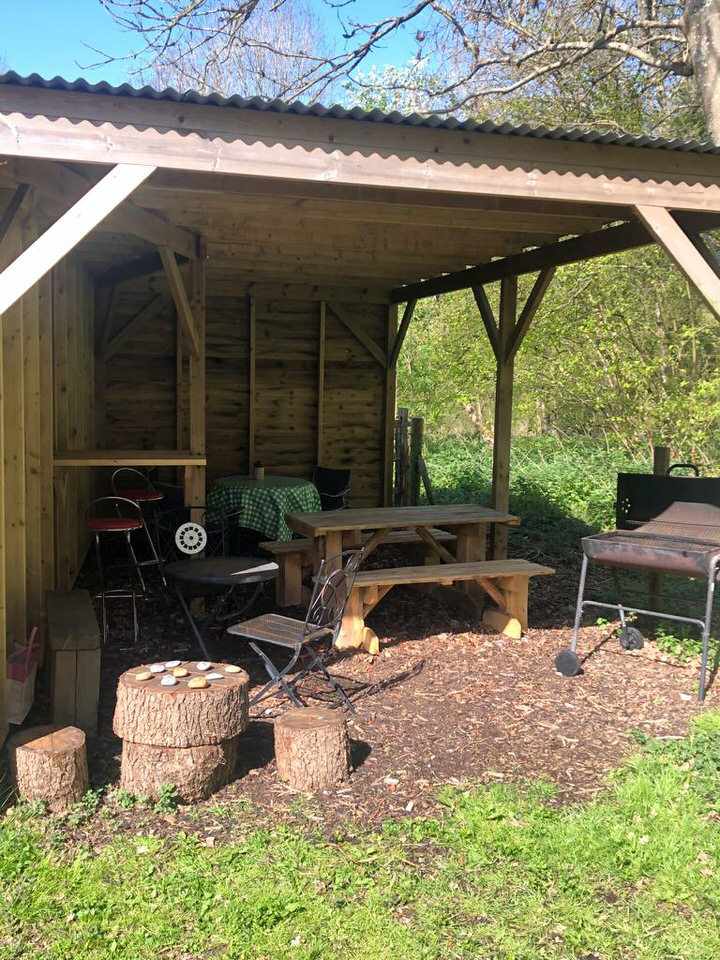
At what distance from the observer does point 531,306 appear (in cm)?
764

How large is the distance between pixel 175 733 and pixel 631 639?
11.3ft

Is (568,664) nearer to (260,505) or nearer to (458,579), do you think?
(458,579)

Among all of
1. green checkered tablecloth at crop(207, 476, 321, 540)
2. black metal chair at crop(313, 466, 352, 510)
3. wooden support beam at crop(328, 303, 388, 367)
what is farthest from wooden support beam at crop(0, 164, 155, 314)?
wooden support beam at crop(328, 303, 388, 367)

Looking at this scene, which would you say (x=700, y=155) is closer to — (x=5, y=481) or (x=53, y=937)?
(x=5, y=481)

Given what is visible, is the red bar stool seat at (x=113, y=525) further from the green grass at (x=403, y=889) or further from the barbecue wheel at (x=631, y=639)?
the barbecue wheel at (x=631, y=639)

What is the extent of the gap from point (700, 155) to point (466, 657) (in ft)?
10.7

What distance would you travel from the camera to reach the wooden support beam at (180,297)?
5965 mm

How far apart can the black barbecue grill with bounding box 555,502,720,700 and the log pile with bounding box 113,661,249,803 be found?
251cm

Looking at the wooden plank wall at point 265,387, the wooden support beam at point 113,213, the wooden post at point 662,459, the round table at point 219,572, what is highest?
the wooden support beam at point 113,213

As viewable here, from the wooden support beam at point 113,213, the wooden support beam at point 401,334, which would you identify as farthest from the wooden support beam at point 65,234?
the wooden support beam at point 401,334

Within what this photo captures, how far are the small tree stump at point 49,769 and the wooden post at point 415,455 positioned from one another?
854 centimetres

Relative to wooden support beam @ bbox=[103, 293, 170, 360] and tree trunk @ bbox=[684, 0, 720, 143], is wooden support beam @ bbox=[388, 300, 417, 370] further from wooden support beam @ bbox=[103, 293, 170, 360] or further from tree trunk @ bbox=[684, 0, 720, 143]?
tree trunk @ bbox=[684, 0, 720, 143]

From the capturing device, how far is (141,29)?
925 cm

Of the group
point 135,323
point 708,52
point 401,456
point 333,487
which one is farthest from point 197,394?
point 708,52
